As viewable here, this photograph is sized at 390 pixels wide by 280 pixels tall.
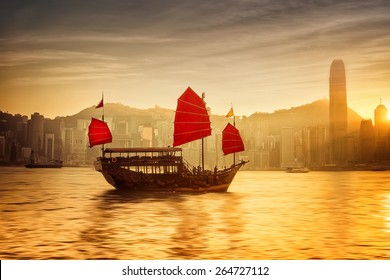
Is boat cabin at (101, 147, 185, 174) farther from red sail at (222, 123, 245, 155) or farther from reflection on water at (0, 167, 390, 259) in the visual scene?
reflection on water at (0, 167, 390, 259)

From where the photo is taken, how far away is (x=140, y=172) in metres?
19.6

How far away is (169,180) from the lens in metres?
19.5

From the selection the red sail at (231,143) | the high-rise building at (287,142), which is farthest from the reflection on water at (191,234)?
the red sail at (231,143)

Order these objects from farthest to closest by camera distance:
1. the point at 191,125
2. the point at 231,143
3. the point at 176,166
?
the point at 176,166, the point at 231,143, the point at 191,125

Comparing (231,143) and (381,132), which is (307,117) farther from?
(231,143)

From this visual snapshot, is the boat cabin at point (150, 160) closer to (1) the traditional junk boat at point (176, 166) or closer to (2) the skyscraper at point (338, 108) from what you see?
(1) the traditional junk boat at point (176, 166)

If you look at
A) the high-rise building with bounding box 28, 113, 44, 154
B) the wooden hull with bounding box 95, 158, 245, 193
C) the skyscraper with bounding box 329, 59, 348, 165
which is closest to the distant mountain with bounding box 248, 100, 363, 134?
the skyscraper with bounding box 329, 59, 348, 165

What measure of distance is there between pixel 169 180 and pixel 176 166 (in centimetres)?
64

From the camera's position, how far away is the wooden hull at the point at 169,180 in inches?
A: 766

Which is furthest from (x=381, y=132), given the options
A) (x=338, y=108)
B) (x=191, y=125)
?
(x=191, y=125)

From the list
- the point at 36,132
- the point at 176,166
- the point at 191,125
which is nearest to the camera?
the point at 36,132

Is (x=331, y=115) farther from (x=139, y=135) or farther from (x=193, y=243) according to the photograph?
(x=139, y=135)

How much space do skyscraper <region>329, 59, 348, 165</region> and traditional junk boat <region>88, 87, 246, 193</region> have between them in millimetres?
6387
